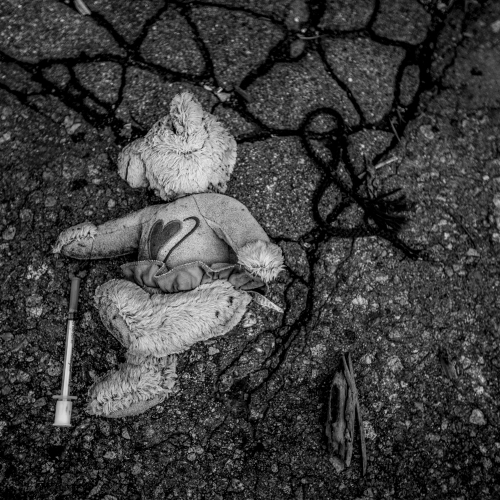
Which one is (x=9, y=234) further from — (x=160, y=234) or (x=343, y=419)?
(x=343, y=419)

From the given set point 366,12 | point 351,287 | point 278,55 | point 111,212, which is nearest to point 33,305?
point 111,212

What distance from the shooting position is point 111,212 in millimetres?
2338

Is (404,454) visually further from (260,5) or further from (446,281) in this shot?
(260,5)

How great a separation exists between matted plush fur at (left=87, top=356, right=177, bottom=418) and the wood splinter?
69cm

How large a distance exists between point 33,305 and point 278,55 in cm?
166

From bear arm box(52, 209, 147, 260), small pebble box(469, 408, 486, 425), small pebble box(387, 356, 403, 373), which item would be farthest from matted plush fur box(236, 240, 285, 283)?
small pebble box(469, 408, 486, 425)

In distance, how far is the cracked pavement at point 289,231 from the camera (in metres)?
2.17

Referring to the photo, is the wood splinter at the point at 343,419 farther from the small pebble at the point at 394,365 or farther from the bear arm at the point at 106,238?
the bear arm at the point at 106,238

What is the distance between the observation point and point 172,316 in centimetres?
173

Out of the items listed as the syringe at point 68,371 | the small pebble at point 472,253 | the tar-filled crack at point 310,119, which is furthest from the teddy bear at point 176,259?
the small pebble at point 472,253

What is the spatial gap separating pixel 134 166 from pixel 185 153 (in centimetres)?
24

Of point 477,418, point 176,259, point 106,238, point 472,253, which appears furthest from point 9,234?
point 477,418

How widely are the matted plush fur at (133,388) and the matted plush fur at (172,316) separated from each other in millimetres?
182

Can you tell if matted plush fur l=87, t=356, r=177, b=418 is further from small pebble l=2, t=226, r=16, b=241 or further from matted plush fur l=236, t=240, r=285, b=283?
small pebble l=2, t=226, r=16, b=241
